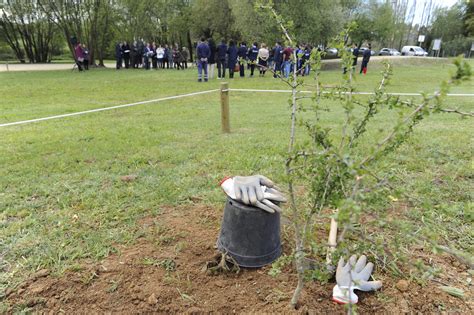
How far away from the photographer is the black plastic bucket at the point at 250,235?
2213mm

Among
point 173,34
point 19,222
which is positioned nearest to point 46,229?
point 19,222

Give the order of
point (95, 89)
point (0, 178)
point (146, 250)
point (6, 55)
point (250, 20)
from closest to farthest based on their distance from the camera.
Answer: point (146, 250), point (0, 178), point (95, 89), point (250, 20), point (6, 55)

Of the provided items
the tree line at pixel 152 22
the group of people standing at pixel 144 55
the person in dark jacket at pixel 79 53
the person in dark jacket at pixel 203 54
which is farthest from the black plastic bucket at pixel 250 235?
the group of people standing at pixel 144 55

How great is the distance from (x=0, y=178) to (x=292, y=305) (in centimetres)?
367

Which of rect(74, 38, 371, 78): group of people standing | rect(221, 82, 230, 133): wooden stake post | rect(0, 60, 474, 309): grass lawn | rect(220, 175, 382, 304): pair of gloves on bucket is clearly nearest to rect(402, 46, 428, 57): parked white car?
rect(74, 38, 371, 78): group of people standing

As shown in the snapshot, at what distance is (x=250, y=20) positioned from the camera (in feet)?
75.5

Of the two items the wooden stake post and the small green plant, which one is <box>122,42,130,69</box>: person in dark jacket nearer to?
the wooden stake post

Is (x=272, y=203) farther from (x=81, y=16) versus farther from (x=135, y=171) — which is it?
(x=81, y=16)

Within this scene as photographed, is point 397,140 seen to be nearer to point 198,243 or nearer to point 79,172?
point 198,243

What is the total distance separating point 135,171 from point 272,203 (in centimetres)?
239

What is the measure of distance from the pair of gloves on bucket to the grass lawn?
323 mm

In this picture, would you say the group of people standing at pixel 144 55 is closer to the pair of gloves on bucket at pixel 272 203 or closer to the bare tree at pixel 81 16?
the bare tree at pixel 81 16

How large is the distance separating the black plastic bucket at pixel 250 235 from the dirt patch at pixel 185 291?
0.33 ft

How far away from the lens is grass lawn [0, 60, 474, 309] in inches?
103
